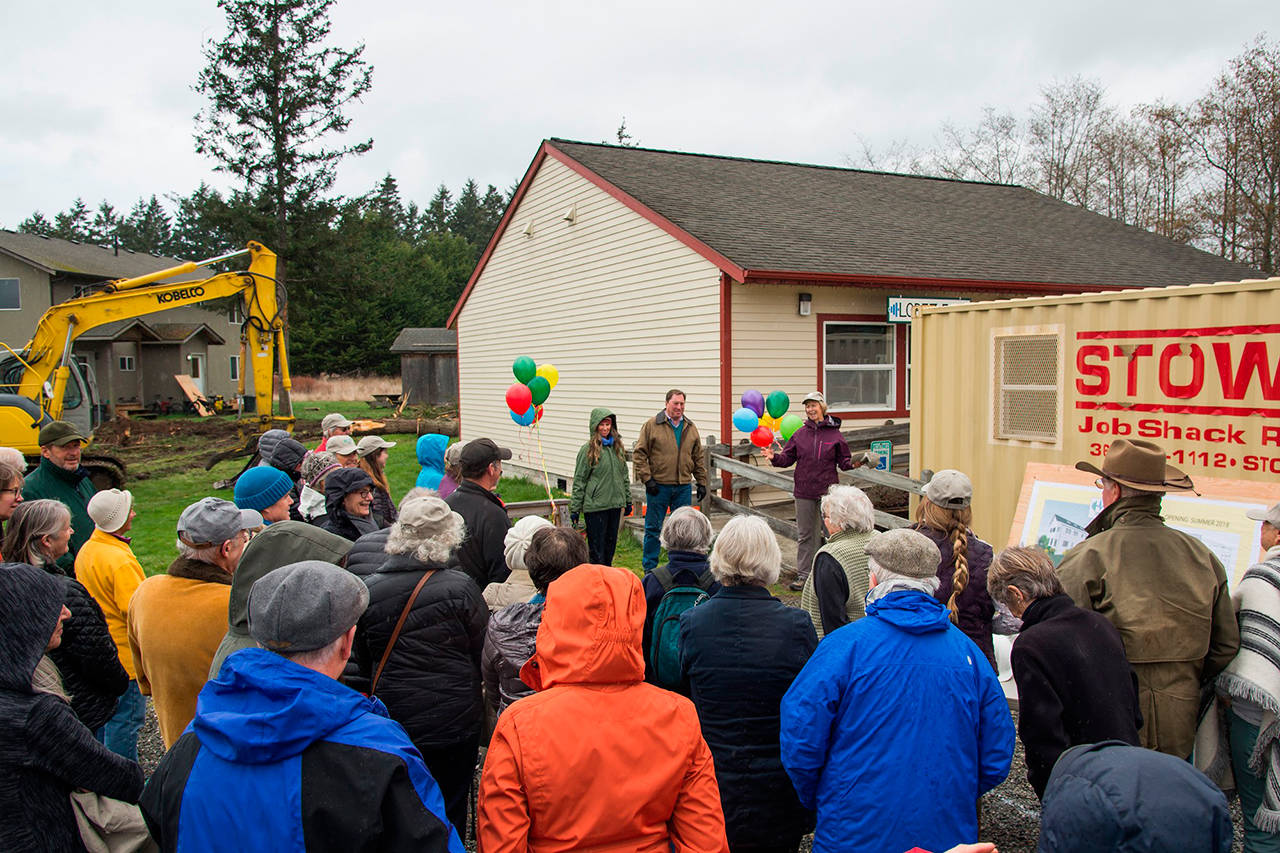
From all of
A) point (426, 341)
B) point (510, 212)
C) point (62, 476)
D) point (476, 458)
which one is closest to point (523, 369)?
point (62, 476)

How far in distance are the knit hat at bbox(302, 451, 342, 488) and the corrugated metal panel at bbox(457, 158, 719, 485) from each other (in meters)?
6.41

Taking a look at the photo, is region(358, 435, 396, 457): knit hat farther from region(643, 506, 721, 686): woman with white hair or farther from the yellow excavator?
the yellow excavator

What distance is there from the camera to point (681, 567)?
3.40 meters

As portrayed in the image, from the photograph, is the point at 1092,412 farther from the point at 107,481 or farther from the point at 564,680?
the point at 107,481

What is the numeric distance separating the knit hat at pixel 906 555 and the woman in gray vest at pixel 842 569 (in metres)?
0.86

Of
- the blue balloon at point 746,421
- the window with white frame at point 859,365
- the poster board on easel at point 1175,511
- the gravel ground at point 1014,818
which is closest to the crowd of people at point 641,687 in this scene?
the gravel ground at point 1014,818

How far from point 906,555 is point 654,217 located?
10.2 metres

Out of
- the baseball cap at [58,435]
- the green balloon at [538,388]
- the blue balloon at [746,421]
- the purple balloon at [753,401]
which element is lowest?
the blue balloon at [746,421]

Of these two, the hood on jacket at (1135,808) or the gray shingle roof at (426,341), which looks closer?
the hood on jacket at (1135,808)

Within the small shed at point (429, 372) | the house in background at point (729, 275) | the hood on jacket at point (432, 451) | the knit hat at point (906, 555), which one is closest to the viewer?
the knit hat at point (906, 555)

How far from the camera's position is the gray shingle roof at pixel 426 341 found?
3756cm

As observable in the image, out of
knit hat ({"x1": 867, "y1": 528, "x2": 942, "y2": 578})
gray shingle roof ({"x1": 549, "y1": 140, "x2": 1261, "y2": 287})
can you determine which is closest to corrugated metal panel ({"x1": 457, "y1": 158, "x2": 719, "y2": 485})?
gray shingle roof ({"x1": 549, "y1": 140, "x2": 1261, "y2": 287})

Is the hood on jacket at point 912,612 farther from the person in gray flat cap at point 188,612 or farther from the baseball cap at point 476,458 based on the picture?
the baseball cap at point 476,458

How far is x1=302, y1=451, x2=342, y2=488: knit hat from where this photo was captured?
5.86m
